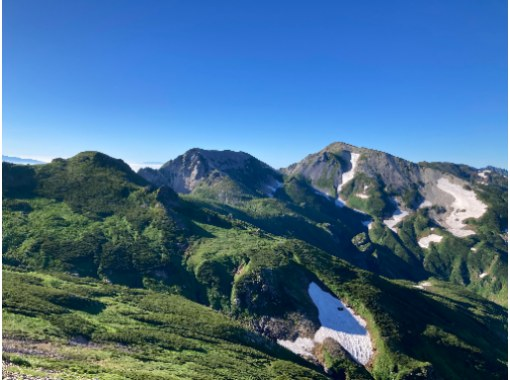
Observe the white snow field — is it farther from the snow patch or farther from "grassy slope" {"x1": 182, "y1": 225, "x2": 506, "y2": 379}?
"grassy slope" {"x1": 182, "y1": 225, "x2": 506, "y2": 379}

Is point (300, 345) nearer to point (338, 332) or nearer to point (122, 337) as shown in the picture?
point (338, 332)

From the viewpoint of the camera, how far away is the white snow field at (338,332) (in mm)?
150125

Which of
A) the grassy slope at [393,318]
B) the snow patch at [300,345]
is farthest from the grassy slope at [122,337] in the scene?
the grassy slope at [393,318]

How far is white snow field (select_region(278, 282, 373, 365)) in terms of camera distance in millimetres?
150125

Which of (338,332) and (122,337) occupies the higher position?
(338,332)

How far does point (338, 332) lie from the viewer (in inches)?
6186

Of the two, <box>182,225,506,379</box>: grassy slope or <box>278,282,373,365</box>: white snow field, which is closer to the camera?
<box>182,225,506,379</box>: grassy slope

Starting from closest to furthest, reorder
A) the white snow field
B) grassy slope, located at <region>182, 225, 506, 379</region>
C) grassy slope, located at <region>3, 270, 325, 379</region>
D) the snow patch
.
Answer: grassy slope, located at <region>3, 270, 325, 379</region>, grassy slope, located at <region>182, 225, 506, 379</region>, the snow patch, the white snow field

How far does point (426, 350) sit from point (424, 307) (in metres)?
41.4

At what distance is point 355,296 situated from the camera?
177m

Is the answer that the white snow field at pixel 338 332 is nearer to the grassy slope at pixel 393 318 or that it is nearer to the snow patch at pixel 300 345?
the snow patch at pixel 300 345

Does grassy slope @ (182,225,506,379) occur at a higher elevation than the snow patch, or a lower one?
higher

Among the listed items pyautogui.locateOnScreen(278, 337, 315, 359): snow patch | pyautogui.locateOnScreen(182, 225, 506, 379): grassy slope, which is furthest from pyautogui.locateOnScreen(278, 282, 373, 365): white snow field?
pyautogui.locateOnScreen(182, 225, 506, 379): grassy slope

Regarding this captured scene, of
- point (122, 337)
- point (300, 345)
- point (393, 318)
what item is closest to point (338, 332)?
point (300, 345)
